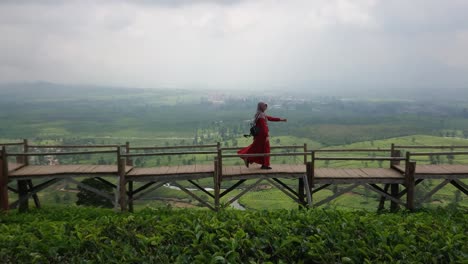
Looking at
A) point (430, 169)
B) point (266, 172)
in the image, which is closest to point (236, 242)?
point (266, 172)

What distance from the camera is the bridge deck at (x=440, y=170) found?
1145 cm

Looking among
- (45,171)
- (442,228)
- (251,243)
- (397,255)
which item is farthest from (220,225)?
(45,171)

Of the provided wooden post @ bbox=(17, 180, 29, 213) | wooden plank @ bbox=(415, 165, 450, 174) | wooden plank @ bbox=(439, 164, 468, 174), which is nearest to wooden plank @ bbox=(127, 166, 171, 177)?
wooden post @ bbox=(17, 180, 29, 213)

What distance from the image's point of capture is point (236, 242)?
426 cm

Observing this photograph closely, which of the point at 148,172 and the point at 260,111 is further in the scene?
the point at 148,172

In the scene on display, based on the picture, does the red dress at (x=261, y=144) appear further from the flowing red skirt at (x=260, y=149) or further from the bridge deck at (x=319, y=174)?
the bridge deck at (x=319, y=174)

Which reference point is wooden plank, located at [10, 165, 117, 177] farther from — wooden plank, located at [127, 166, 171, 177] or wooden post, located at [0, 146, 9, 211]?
wooden plank, located at [127, 166, 171, 177]

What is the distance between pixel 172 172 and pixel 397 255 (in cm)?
843

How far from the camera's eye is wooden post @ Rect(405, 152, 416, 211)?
11047mm

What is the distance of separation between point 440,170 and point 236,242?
10254mm

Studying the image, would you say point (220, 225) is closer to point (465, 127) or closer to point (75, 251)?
point (75, 251)

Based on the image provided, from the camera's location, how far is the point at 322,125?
15388cm

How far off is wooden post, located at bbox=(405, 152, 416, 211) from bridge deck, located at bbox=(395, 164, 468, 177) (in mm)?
430

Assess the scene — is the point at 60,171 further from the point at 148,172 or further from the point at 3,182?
the point at 148,172
